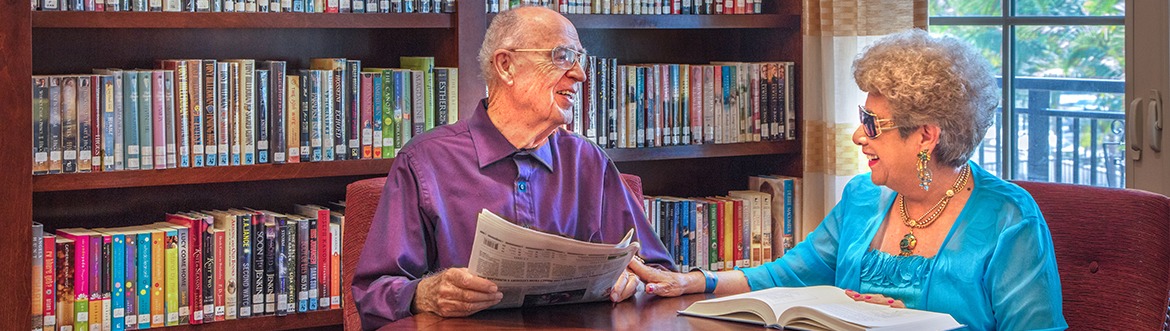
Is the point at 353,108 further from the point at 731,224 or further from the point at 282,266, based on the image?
the point at 731,224

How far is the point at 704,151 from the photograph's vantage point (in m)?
3.44

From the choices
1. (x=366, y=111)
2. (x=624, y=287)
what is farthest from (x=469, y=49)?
(x=624, y=287)

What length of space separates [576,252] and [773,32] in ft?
6.57

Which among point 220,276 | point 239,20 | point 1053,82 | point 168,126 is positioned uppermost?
point 239,20

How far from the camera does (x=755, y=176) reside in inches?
146

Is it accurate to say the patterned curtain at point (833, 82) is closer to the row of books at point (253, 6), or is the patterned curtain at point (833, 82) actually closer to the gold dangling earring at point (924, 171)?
the row of books at point (253, 6)

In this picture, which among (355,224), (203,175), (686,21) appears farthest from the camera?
(686,21)

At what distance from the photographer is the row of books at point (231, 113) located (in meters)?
2.69

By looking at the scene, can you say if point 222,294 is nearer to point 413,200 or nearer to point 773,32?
point 413,200

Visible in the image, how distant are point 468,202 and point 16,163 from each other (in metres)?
1.04

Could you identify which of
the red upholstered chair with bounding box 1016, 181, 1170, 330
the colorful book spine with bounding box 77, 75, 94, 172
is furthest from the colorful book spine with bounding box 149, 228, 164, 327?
the red upholstered chair with bounding box 1016, 181, 1170, 330

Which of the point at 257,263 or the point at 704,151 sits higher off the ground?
the point at 704,151

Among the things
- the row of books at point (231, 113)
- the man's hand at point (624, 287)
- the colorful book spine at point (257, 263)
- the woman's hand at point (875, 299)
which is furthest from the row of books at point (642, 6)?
the woman's hand at point (875, 299)

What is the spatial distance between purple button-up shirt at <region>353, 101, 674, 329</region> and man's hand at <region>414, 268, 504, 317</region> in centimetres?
5
